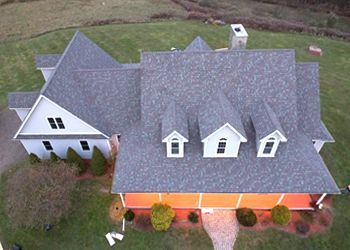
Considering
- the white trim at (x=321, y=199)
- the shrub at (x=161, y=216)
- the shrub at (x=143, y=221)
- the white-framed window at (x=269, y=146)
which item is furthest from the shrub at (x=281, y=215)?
the shrub at (x=143, y=221)

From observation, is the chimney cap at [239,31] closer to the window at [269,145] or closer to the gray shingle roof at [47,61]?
the window at [269,145]

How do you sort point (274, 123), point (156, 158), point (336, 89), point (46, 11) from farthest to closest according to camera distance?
point (46, 11) → point (336, 89) → point (156, 158) → point (274, 123)

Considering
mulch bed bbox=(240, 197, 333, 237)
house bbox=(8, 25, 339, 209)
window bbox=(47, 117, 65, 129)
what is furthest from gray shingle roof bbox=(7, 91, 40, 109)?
mulch bed bbox=(240, 197, 333, 237)

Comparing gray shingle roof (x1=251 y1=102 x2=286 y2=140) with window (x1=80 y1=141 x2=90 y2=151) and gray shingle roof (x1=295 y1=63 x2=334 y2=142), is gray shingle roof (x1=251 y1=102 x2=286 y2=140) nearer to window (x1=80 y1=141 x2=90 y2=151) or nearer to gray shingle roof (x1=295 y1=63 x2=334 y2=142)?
gray shingle roof (x1=295 y1=63 x2=334 y2=142)

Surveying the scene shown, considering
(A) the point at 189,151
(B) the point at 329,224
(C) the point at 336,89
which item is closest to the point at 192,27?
(C) the point at 336,89

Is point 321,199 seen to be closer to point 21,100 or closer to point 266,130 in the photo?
point 266,130

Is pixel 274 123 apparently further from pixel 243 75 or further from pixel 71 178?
pixel 71 178

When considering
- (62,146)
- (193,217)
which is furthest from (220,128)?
(62,146)
